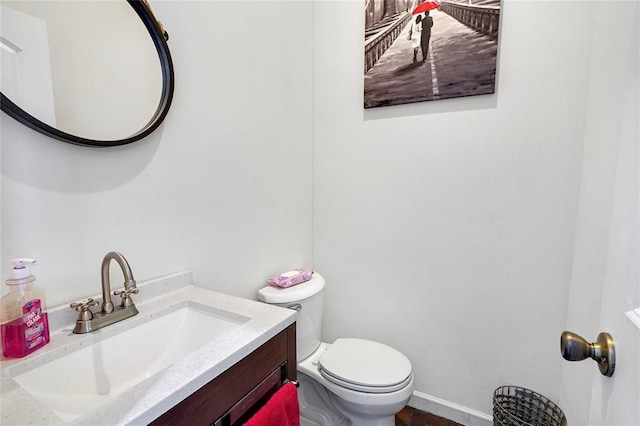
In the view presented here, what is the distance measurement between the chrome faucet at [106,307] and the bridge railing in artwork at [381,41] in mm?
1485

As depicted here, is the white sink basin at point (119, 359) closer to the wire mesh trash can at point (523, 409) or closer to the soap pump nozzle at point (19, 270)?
the soap pump nozzle at point (19, 270)

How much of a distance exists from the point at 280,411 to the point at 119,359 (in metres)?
0.45

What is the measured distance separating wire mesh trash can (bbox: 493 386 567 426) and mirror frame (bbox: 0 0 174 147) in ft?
5.95

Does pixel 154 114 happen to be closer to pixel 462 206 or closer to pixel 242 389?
pixel 242 389

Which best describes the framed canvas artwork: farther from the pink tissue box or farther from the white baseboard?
the white baseboard

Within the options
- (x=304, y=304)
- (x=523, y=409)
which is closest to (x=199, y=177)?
(x=304, y=304)

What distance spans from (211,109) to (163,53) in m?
0.25

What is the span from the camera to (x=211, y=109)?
1.20 m

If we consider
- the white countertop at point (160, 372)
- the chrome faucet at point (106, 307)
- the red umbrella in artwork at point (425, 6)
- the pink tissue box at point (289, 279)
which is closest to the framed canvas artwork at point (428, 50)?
the red umbrella in artwork at point (425, 6)

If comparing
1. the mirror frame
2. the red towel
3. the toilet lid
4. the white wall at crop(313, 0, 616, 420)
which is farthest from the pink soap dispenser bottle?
the white wall at crop(313, 0, 616, 420)

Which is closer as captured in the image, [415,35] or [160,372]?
[160,372]

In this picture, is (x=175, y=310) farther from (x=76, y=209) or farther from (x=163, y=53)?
(x=163, y=53)

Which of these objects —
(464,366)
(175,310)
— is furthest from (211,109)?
(464,366)

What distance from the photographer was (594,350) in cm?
53
